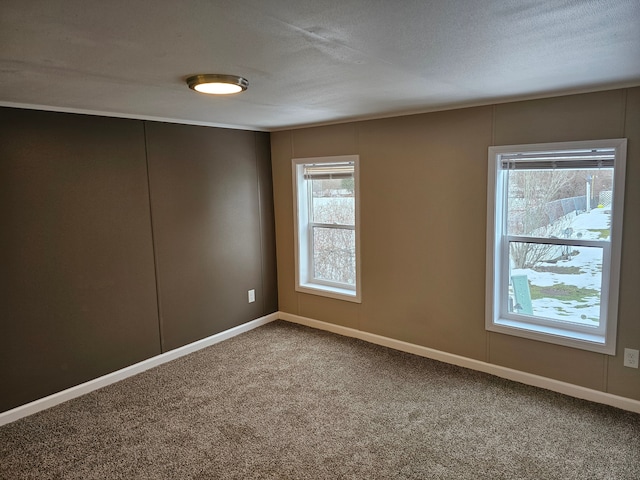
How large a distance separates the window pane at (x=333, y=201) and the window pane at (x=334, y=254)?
12 centimetres

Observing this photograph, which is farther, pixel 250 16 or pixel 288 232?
pixel 288 232

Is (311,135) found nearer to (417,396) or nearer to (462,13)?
(417,396)

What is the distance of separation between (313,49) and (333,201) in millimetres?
2795

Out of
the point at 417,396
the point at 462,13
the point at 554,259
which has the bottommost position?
the point at 417,396

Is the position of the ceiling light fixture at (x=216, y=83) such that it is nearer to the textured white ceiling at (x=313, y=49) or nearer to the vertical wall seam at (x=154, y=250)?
the textured white ceiling at (x=313, y=49)

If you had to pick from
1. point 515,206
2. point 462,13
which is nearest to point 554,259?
point 515,206

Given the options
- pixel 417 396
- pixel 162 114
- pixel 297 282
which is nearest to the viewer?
pixel 417 396

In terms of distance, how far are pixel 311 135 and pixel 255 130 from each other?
61 cm

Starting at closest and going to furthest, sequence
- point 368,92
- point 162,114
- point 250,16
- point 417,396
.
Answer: point 250,16 → point 368,92 → point 417,396 → point 162,114

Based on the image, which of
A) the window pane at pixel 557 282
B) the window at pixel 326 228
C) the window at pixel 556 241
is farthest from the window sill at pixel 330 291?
the window pane at pixel 557 282

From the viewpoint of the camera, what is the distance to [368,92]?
282cm

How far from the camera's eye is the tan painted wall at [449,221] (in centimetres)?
291

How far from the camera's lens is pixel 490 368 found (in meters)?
3.56

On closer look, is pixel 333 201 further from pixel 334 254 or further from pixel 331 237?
pixel 334 254
